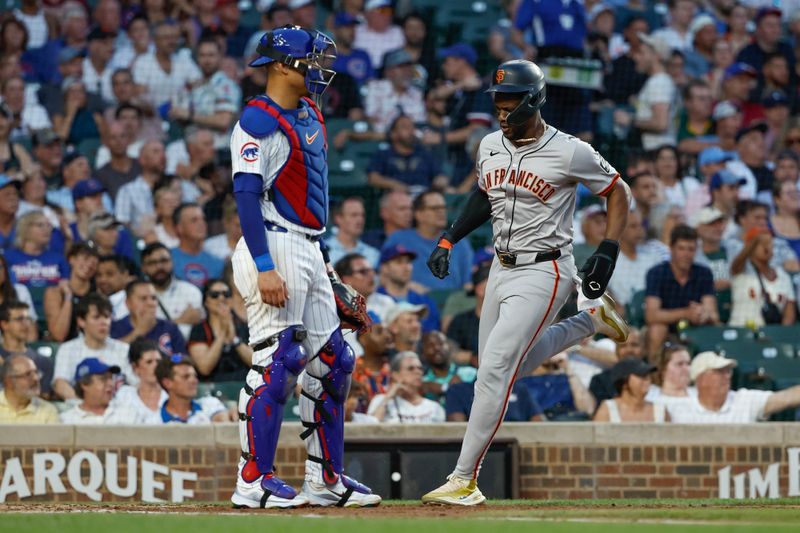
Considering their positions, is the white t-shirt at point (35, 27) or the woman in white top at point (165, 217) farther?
the white t-shirt at point (35, 27)

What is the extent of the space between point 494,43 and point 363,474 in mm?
6392

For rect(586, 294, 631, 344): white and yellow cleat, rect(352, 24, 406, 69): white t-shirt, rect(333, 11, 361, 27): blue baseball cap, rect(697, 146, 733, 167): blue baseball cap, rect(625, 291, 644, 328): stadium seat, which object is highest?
rect(333, 11, 361, 27): blue baseball cap

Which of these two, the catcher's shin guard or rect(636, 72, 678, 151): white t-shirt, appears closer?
the catcher's shin guard

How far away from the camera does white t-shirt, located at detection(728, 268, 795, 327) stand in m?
10.9

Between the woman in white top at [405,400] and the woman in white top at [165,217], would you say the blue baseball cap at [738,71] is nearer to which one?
the woman in white top at [165,217]

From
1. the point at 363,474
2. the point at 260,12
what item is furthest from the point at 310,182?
the point at 260,12

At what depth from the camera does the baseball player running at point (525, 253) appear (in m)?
6.02

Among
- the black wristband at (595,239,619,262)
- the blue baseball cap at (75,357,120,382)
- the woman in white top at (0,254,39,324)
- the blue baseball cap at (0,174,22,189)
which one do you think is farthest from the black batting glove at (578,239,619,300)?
the blue baseball cap at (0,174,22,189)

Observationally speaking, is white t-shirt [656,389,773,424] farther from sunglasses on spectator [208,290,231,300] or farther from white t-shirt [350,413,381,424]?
sunglasses on spectator [208,290,231,300]

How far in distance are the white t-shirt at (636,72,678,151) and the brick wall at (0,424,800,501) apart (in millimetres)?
4882

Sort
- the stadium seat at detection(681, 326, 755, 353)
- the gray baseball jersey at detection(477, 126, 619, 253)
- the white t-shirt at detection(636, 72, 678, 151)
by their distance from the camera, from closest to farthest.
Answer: the gray baseball jersey at detection(477, 126, 619, 253) < the stadium seat at detection(681, 326, 755, 353) < the white t-shirt at detection(636, 72, 678, 151)

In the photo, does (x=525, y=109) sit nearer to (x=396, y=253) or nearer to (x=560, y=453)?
(x=560, y=453)

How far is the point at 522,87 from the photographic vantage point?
239 inches

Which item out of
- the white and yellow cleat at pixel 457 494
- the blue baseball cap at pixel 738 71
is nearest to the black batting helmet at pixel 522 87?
the white and yellow cleat at pixel 457 494
